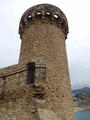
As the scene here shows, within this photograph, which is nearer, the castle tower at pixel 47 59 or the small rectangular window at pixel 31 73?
the castle tower at pixel 47 59

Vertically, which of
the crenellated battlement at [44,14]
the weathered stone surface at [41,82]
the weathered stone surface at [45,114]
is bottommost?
the weathered stone surface at [45,114]

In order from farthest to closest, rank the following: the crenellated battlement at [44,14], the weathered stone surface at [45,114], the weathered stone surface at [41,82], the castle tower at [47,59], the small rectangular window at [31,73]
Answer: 1. the crenellated battlement at [44,14]
2. the small rectangular window at [31,73]
3. the castle tower at [47,59]
4. the weathered stone surface at [41,82]
5. the weathered stone surface at [45,114]

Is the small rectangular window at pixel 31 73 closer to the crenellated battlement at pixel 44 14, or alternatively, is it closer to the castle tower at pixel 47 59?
the castle tower at pixel 47 59

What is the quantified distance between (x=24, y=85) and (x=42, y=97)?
1042 mm

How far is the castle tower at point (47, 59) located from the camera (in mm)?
4461

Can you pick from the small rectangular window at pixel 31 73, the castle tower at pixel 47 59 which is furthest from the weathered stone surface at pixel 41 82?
the small rectangular window at pixel 31 73

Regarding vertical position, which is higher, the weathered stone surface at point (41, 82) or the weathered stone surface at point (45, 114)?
the weathered stone surface at point (41, 82)

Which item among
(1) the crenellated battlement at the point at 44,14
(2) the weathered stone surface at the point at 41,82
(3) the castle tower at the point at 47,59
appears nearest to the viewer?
(2) the weathered stone surface at the point at 41,82

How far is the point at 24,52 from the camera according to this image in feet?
21.2

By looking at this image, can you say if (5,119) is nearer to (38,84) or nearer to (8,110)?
(8,110)

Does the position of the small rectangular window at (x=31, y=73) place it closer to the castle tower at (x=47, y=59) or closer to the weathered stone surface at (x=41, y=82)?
the castle tower at (x=47, y=59)

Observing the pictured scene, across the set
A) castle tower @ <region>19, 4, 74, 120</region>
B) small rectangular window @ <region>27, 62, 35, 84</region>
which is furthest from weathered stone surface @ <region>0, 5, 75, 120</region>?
small rectangular window @ <region>27, 62, 35, 84</region>

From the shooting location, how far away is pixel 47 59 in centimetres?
578

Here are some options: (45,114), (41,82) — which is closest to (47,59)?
(41,82)
